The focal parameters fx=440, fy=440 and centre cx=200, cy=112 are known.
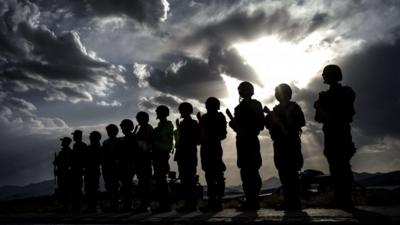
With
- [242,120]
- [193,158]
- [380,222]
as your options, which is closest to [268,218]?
[380,222]

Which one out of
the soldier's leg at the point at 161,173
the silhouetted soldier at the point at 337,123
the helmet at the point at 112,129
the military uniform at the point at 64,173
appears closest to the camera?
the silhouetted soldier at the point at 337,123

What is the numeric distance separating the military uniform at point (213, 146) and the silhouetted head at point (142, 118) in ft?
6.93

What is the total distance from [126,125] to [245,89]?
155 inches

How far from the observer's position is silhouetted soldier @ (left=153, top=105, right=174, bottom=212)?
9281 millimetres

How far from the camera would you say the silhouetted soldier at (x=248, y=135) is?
7.34 m

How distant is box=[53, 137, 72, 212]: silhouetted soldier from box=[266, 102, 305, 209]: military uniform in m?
7.42

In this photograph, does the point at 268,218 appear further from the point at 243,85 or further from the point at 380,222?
the point at 243,85

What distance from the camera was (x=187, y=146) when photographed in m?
8.86

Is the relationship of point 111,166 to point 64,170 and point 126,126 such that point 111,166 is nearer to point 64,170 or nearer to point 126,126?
point 126,126

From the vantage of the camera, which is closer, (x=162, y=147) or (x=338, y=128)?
(x=338, y=128)

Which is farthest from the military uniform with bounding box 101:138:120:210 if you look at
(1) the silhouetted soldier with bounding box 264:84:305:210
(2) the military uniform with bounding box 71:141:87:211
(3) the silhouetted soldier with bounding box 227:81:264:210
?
(1) the silhouetted soldier with bounding box 264:84:305:210

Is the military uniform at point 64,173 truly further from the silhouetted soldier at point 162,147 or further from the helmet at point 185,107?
the helmet at point 185,107

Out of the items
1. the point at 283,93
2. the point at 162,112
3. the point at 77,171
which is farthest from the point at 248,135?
the point at 77,171

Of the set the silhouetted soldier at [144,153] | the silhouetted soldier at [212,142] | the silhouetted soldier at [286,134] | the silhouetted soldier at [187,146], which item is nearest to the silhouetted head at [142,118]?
the silhouetted soldier at [144,153]
